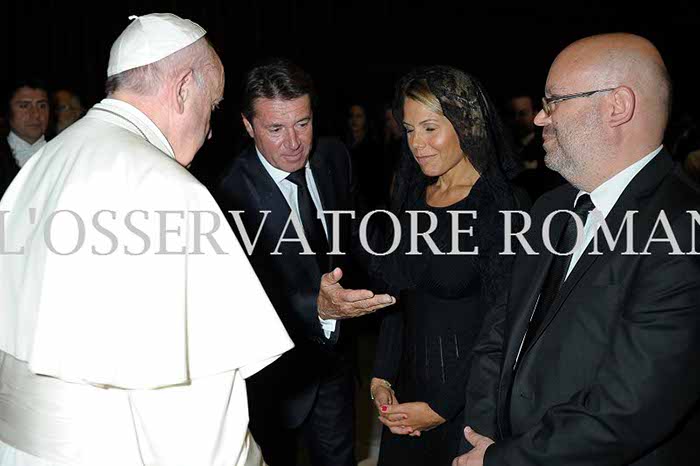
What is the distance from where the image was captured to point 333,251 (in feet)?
10.8

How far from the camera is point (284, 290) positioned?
3.10 m

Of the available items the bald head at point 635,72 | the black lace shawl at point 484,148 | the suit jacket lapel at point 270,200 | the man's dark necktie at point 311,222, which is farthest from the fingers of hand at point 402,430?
the bald head at point 635,72

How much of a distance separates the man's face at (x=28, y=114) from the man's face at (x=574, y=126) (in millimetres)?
4487

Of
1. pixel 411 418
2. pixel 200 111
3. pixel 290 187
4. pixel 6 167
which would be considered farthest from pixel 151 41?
pixel 6 167

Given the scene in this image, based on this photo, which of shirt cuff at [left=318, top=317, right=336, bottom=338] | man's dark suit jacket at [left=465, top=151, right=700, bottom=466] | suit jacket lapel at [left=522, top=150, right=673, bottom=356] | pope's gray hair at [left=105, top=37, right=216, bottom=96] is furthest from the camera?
shirt cuff at [left=318, top=317, right=336, bottom=338]

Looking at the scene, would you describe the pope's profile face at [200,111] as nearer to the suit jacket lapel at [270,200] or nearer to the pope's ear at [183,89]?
the pope's ear at [183,89]

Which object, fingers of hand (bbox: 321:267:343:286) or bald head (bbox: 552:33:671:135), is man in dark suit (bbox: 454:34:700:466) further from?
fingers of hand (bbox: 321:267:343:286)

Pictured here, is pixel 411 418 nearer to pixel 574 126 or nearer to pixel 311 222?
pixel 311 222

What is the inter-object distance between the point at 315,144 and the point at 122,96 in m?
1.53

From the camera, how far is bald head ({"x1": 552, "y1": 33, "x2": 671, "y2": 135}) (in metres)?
1.91

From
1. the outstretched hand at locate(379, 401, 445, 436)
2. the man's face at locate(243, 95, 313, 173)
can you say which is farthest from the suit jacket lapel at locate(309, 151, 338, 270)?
the outstretched hand at locate(379, 401, 445, 436)

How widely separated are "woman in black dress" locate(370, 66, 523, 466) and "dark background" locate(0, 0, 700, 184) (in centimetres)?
438

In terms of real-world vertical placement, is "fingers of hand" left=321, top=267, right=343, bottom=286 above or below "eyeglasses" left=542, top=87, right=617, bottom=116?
below

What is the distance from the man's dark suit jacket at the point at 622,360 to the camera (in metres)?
1.71
